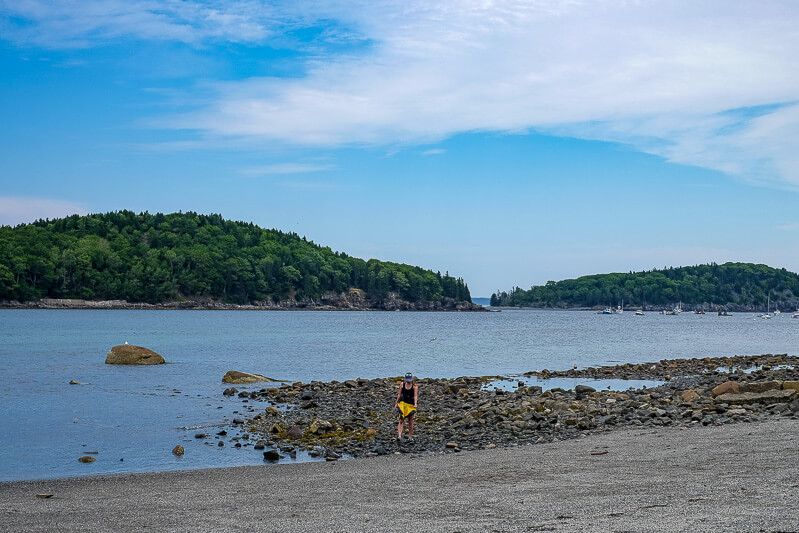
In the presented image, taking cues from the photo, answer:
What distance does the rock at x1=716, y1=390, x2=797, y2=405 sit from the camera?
27.8 meters

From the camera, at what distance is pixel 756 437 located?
20.4m

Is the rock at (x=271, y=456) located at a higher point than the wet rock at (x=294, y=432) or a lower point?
lower

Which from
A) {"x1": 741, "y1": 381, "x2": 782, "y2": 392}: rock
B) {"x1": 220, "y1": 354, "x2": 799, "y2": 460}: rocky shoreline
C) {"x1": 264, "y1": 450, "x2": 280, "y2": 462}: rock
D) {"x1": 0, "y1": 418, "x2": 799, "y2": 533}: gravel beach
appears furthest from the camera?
{"x1": 741, "y1": 381, "x2": 782, "y2": 392}: rock

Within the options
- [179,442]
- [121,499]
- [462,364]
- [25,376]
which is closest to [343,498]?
[121,499]

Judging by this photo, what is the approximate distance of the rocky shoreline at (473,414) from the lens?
77.2 ft

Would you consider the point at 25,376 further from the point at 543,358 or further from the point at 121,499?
the point at 543,358

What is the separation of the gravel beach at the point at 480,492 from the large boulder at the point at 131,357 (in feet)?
125

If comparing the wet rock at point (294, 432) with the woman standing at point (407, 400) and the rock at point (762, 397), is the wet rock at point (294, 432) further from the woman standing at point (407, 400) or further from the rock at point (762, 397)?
the rock at point (762, 397)

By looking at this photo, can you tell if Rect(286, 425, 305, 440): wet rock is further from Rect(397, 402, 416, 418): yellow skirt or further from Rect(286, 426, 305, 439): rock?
Rect(397, 402, 416, 418): yellow skirt

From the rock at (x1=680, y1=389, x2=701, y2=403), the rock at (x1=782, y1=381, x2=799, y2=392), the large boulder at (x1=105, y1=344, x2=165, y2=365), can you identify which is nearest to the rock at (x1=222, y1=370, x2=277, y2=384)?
the large boulder at (x1=105, y1=344, x2=165, y2=365)

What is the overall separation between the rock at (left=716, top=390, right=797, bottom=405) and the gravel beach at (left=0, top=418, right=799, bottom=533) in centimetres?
646

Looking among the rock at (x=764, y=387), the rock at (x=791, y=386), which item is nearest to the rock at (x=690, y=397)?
the rock at (x=764, y=387)

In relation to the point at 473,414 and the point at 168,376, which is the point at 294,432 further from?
the point at 168,376

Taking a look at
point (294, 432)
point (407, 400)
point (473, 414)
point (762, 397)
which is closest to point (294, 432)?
point (294, 432)
